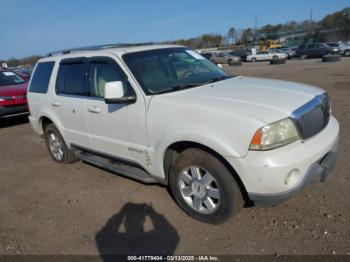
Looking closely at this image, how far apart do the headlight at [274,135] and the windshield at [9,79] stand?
9.75 metres

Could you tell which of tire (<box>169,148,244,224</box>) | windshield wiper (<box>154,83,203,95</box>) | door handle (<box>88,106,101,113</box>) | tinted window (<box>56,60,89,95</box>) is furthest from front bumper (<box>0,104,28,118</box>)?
tire (<box>169,148,244,224</box>)

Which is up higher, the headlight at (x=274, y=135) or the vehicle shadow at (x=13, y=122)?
the headlight at (x=274, y=135)

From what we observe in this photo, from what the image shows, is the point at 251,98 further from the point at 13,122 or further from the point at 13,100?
the point at 13,122

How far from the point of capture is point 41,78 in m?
5.75

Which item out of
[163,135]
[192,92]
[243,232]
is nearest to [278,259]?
[243,232]

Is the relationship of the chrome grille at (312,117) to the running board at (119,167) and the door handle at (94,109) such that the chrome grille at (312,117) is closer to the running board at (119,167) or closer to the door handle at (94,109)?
the running board at (119,167)

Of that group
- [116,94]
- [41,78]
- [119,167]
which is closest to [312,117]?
[116,94]

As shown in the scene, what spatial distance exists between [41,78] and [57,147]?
1.24 m

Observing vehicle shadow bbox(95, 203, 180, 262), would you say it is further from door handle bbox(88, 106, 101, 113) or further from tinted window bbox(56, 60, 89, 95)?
tinted window bbox(56, 60, 89, 95)

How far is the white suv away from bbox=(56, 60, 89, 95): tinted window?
15 millimetres

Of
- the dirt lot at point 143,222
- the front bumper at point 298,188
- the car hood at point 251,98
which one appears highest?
the car hood at point 251,98

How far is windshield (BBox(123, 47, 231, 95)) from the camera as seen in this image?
394cm

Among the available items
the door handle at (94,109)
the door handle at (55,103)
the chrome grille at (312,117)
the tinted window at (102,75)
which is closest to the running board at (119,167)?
the door handle at (94,109)

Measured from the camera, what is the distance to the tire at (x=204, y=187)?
325 centimetres
